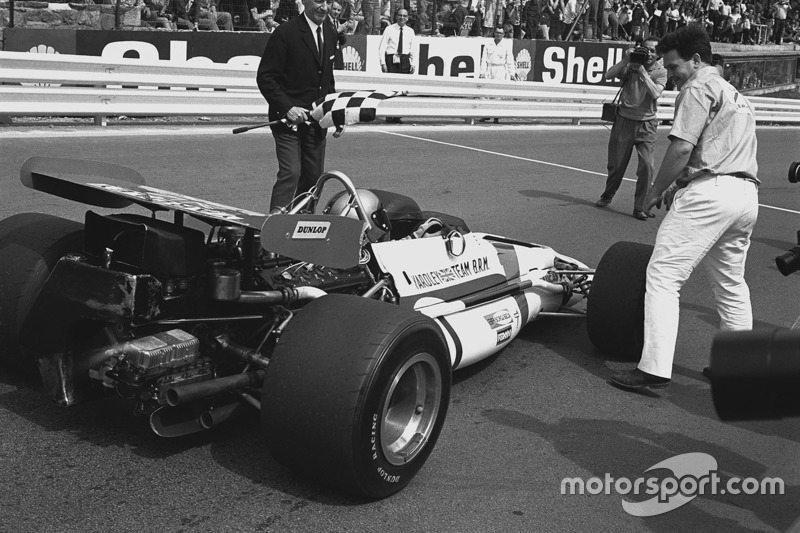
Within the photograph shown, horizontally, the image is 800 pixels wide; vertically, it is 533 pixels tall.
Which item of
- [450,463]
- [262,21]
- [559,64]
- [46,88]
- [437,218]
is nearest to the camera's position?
[450,463]

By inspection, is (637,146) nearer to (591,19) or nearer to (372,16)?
(372,16)

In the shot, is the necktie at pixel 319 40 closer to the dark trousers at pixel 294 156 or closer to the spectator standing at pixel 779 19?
the dark trousers at pixel 294 156

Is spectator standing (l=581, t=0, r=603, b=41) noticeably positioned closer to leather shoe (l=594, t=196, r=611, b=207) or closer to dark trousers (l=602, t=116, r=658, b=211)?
dark trousers (l=602, t=116, r=658, b=211)

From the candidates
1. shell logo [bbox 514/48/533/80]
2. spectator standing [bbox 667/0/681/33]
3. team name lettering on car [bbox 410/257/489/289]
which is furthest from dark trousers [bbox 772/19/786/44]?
team name lettering on car [bbox 410/257/489/289]

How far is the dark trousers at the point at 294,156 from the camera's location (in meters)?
7.11

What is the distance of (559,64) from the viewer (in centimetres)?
2272

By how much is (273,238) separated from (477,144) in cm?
1171

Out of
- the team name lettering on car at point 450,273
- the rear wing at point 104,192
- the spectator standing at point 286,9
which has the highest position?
the spectator standing at point 286,9

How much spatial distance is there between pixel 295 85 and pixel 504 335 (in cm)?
298

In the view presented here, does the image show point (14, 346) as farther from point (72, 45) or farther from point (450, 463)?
point (72, 45)

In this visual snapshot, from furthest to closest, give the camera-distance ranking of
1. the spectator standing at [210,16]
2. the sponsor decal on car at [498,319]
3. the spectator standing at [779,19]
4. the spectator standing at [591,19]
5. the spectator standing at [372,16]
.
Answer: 1. the spectator standing at [779,19]
2. the spectator standing at [591,19]
3. the spectator standing at [372,16]
4. the spectator standing at [210,16]
5. the sponsor decal on car at [498,319]

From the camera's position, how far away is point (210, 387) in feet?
12.1

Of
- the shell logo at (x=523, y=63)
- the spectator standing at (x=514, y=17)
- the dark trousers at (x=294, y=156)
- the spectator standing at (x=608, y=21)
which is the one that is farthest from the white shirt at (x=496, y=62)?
the dark trousers at (x=294, y=156)

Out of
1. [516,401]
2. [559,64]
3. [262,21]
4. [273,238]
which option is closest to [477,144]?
[262,21]
